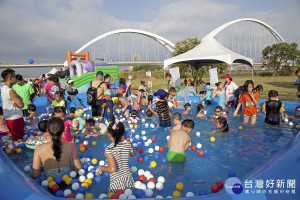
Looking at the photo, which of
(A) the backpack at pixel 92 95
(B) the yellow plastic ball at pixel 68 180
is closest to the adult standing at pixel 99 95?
(A) the backpack at pixel 92 95

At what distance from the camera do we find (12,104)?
5.41 metres

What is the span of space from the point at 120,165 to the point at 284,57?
41.7m

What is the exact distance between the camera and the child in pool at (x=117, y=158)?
3.03 metres

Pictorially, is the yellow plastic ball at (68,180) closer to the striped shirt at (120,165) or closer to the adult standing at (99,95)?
the striped shirt at (120,165)

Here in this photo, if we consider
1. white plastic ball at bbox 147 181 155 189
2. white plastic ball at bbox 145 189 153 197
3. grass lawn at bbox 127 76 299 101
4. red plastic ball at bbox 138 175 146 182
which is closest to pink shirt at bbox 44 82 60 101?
red plastic ball at bbox 138 175 146 182

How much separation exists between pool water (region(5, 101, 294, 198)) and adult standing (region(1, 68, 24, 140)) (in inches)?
24.8

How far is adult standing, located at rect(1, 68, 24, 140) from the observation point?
509 cm

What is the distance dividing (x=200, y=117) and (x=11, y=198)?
7.30 metres

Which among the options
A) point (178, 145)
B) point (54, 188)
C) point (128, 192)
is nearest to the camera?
point (128, 192)

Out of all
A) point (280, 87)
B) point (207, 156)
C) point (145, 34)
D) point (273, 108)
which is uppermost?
point (145, 34)

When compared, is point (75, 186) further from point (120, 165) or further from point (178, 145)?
point (178, 145)

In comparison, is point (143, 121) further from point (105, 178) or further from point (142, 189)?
point (142, 189)

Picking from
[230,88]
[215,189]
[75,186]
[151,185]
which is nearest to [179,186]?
[151,185]

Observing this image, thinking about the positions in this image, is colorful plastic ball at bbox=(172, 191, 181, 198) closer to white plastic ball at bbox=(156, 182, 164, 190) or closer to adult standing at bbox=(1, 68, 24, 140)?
white plastic ball at bbox=(156, 182, 164, 190)
